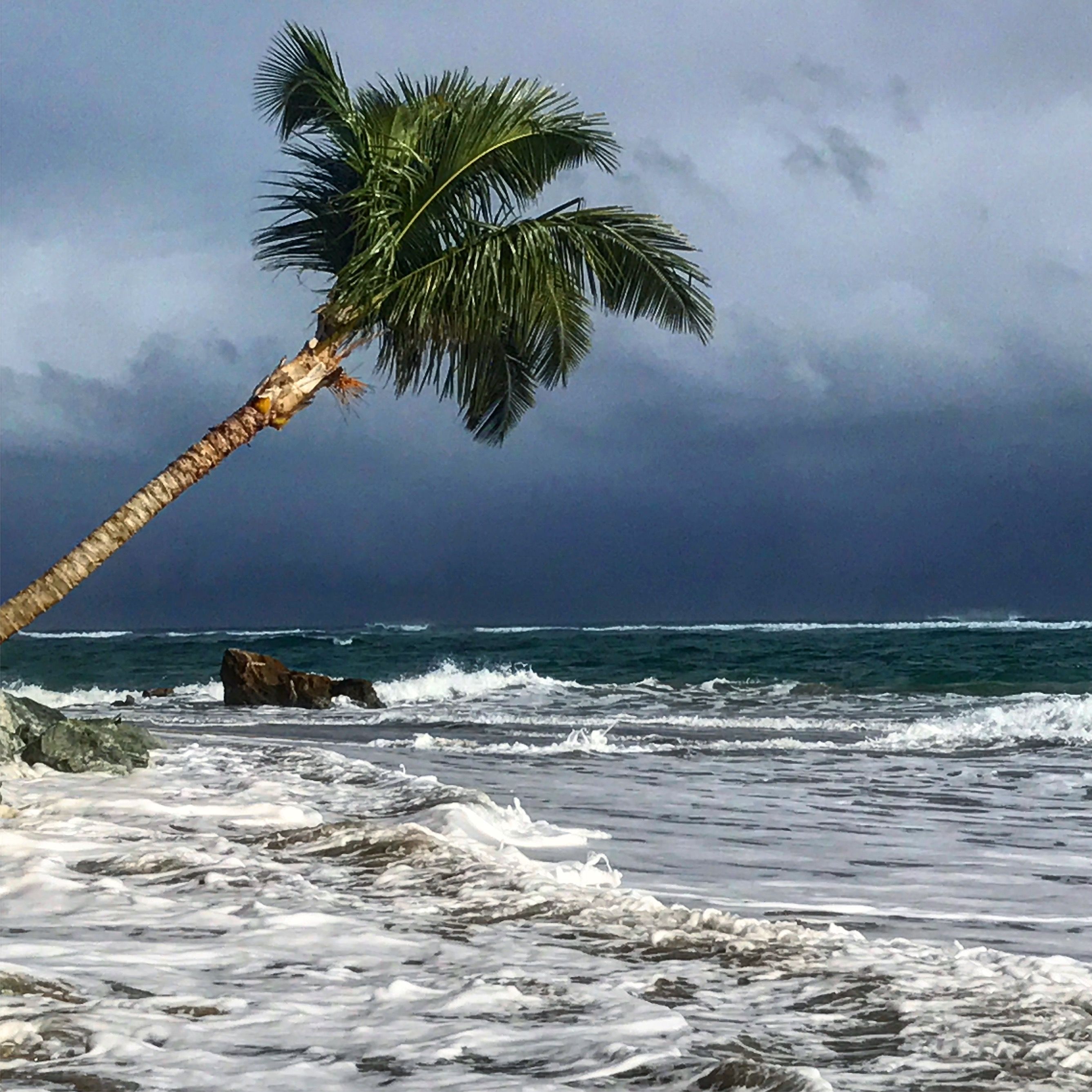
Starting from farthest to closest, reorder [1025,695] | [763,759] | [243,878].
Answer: [1025,695]
[763,759]
[243,878]

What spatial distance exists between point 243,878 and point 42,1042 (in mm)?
2083

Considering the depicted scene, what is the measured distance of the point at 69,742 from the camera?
26.9ft

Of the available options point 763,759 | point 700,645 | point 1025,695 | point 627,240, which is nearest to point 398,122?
point 627,240

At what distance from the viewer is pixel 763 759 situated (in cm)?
1179

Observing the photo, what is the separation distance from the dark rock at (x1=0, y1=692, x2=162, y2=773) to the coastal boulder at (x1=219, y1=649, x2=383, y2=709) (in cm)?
1121

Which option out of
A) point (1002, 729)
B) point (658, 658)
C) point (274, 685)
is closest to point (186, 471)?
point (1002, 729)

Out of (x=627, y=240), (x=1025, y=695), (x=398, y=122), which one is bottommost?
(x=1025, y=695)

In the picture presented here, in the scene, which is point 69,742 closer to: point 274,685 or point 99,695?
point 274,685

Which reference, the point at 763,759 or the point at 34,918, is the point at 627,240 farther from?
the point at 34,918

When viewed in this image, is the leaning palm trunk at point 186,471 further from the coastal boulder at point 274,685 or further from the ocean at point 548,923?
the coastal boulder at point 274,685

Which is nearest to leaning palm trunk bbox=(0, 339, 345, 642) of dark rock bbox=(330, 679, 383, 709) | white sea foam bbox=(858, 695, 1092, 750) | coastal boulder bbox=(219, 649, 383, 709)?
white sea foam bbox=(858, 695, 1092, 750)

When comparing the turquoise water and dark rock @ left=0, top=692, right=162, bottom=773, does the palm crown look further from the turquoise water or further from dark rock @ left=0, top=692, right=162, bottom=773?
the turquoise water

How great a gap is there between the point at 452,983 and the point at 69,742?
18.8 feet

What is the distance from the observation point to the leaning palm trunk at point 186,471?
8227 millimetres
